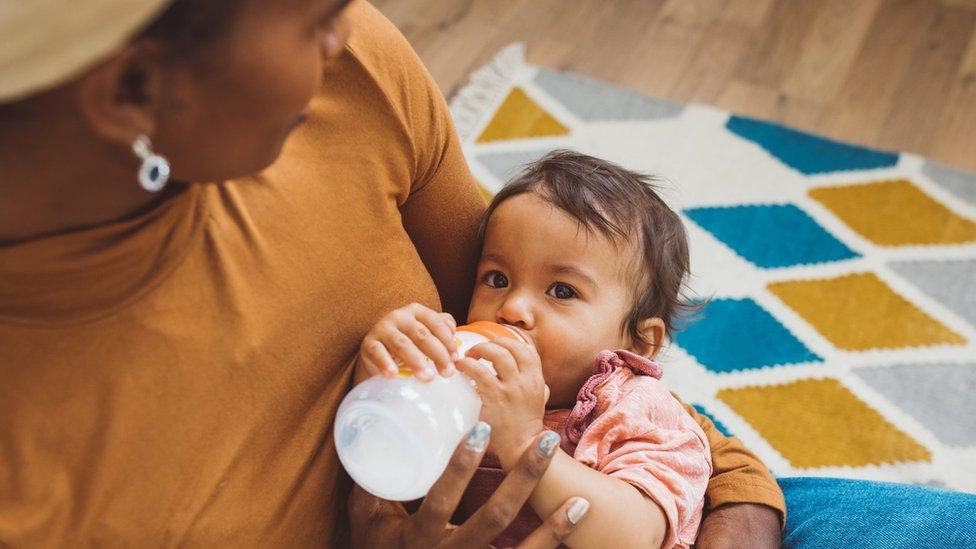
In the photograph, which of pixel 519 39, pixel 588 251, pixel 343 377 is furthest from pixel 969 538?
pixel 519 39

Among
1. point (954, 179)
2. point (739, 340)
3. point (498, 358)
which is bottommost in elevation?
point (739, 340)

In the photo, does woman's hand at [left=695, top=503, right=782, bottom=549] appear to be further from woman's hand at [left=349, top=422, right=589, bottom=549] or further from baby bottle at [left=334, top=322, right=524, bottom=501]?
baby bottle at [left=334, top=322, right=524, bottom=501]

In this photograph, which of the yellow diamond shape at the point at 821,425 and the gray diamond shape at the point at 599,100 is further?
the gray diamond shape at the point at 599,100

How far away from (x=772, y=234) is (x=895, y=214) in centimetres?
28

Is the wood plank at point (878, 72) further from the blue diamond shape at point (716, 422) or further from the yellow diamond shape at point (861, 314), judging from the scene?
the blue diamond shape at point (716, 422)

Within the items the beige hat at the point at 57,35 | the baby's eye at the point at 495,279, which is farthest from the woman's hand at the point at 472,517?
the beige hat at the point at 57,35

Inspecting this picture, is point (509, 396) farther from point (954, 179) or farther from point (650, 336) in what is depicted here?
point (954, 179)

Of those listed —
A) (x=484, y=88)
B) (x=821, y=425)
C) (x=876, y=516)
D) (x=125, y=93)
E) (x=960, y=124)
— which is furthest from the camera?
(x=484, y=88)

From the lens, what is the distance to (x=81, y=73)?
637mm

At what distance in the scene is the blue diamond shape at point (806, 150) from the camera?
2344 mm

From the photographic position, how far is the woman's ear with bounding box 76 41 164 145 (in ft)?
2.16

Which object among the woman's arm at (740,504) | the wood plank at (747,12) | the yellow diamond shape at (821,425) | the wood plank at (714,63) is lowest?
the yellow diamond shape at (821,425)

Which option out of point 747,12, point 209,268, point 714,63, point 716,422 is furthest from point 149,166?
point 747,12

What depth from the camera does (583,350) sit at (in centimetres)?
122
